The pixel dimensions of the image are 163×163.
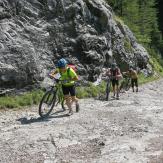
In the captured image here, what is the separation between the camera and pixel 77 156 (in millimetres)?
12766

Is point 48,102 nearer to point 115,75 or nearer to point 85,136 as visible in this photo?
point 85,136

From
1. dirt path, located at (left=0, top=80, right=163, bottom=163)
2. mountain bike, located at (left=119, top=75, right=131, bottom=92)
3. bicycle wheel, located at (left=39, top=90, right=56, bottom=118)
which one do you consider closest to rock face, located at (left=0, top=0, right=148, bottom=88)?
mountain bike, located at (left=119, top=75, right=131, bottom=92)

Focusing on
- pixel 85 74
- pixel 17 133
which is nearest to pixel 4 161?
pixel 17 133

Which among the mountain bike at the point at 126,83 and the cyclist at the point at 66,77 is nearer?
the cyclist at the point at 66,77

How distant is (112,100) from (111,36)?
12526mm

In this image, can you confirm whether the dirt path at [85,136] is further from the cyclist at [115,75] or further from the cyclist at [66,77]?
the cyclist at [115,75]

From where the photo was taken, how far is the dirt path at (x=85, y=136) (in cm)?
1268

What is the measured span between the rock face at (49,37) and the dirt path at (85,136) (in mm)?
3814

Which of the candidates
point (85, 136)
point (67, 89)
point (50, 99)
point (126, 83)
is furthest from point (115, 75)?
point (85, 136)

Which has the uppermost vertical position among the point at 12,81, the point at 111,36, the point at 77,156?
the point at 111,36

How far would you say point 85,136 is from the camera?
15141 mm

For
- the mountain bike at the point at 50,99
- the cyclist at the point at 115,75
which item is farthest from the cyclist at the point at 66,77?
the cyclist at the point at 115,75

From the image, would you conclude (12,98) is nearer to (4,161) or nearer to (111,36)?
(4,161)

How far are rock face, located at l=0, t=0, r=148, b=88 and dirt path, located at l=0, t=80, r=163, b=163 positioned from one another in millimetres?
3814
